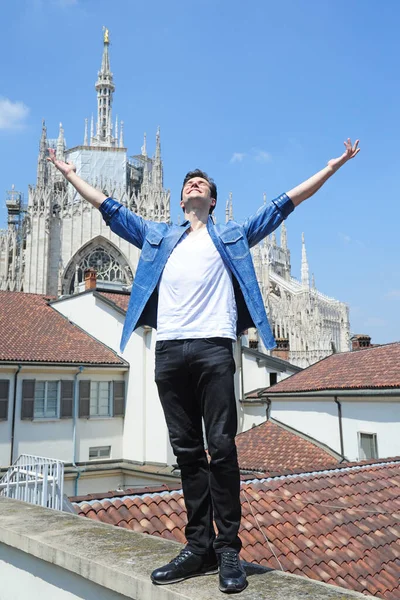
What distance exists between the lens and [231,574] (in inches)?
89.8

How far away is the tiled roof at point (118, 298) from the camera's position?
19.1 metres

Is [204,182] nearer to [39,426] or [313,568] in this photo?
[313,568]

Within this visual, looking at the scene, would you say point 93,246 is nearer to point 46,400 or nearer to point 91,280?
point 91,280

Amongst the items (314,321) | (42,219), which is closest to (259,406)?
(314,321)

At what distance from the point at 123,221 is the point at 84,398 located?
14885 millimetres

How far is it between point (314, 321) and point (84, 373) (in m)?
31.0

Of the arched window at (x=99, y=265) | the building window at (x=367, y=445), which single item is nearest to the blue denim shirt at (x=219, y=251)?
the building window at (x=367, y=445)

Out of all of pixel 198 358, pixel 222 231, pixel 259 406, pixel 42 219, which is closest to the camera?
pixel 198 358

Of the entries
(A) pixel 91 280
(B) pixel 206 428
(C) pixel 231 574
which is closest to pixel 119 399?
(A) pixel 91 280

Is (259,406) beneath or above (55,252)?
beneath

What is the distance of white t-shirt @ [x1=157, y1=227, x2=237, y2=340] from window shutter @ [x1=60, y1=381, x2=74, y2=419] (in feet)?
48.2

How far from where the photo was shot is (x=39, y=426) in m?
16.1

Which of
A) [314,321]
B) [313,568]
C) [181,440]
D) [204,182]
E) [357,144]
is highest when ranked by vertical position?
[314,321]

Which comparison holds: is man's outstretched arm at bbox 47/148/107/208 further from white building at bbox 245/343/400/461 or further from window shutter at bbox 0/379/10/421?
window shutter at bbox 0/379/10/421
